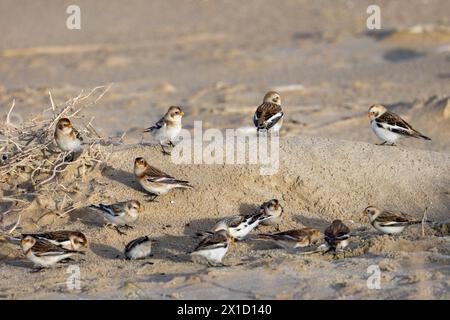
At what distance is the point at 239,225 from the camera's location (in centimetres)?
843

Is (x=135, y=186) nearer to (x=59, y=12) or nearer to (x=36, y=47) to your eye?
(x=36, y=47)

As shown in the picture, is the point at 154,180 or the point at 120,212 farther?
the point at 154,180

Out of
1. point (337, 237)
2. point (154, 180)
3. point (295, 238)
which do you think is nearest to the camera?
point (337, 237)

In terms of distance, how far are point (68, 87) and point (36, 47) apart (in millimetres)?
3931

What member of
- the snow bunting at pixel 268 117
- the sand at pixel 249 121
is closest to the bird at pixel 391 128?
the sand at pixel 249 121

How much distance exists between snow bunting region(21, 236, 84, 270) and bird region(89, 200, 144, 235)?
76cm

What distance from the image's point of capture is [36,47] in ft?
67.7

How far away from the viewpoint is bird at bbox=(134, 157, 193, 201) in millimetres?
8898

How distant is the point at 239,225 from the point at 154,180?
3.38 ft

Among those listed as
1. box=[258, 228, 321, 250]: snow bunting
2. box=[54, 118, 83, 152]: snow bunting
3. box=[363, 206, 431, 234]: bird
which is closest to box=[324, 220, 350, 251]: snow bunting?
box=[258, 228, 321, 250]: snow bunting

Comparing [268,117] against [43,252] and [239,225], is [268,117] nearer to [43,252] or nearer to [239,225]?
[239,225]

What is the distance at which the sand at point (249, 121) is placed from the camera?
7.42m

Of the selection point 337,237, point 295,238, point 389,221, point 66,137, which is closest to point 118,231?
point 66,137

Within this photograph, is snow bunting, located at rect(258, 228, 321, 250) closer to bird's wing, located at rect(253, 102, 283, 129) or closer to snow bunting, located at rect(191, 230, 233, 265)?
snow bunting, located at rect(191, 230, 233, 265)
